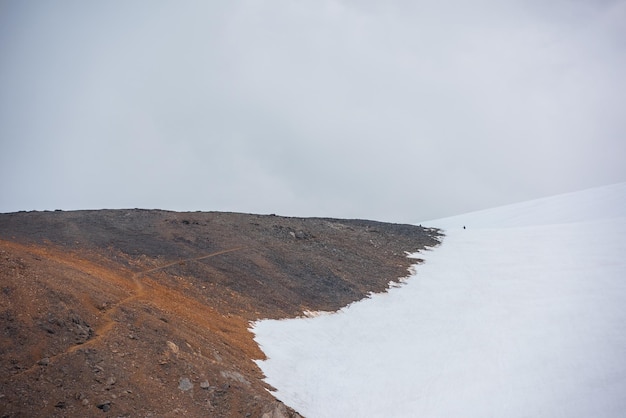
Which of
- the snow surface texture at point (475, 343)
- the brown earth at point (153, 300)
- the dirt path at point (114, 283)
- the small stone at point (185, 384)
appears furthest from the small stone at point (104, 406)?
the snow surface texture at point (475, 343)

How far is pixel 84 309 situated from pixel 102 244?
12.4 metres

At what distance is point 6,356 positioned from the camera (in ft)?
43.0

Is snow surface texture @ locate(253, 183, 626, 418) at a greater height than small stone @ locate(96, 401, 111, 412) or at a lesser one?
greater

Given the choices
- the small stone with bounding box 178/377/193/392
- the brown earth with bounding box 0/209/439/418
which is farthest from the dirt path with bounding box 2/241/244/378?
the small stone with bounding box 178/377/193/392

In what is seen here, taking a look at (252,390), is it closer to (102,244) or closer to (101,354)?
(101,354)

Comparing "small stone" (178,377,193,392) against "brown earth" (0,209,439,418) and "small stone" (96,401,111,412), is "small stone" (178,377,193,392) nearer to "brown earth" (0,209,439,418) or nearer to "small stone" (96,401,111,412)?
"brown earth" (0,209,439,418)

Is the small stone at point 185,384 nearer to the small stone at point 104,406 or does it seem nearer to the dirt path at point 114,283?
the small stone at point 104,406

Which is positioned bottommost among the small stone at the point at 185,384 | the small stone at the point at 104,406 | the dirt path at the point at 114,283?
the small stone at the point at 104,406

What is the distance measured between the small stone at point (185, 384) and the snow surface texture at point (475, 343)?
4357 mm

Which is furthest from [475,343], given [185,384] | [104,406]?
[104,406]

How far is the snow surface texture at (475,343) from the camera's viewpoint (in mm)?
20781

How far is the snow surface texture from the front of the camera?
20781mm

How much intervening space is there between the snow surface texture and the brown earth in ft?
7.50

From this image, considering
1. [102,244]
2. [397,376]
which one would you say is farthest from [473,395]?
[102,244]
